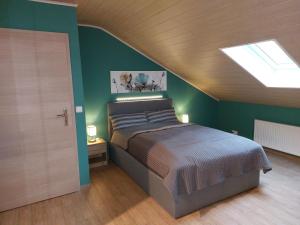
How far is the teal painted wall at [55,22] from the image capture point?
7.52 feet

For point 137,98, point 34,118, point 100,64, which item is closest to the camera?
point 34,118

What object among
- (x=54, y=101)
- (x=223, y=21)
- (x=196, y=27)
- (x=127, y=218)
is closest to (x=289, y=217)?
(x=127, y=218)

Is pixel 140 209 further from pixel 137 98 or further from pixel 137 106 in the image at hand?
pixel 137 98

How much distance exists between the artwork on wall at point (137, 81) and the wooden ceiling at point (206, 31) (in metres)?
0.32

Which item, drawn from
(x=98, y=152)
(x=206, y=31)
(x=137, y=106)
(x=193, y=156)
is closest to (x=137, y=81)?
(x=137, y=106)

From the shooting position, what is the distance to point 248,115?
14.9 ft

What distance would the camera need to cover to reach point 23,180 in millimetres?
2520

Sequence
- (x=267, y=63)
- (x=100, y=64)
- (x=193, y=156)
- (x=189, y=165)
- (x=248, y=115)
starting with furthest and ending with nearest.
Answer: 1. (x=248, y=115)
2. (x=100, y=64)
3. (x=267, y=63)
4. (x=193, y=156)
5. (x=189, y=165)

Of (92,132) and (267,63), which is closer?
(267,63)

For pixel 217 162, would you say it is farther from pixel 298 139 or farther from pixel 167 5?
pixel 298 139

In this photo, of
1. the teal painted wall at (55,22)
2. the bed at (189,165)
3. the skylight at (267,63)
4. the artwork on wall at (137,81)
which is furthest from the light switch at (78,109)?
the skylight at (267,63)

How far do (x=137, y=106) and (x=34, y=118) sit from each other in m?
1.97

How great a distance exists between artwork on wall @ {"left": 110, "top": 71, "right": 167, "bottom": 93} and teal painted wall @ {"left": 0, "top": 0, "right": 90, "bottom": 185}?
1.29 m

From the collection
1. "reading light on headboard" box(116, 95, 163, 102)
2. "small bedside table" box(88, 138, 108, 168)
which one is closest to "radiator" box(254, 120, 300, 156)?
"reading light on headboard" box(116, 95, 163, 102)
